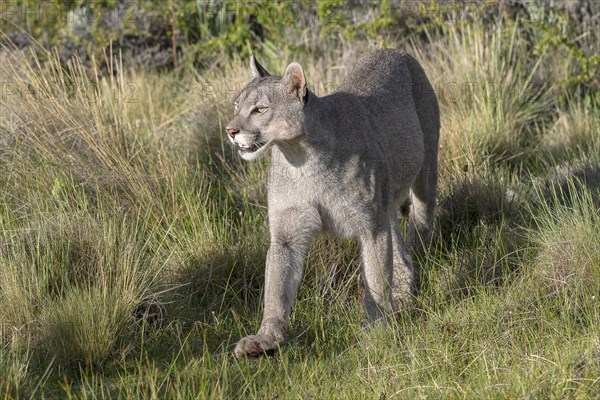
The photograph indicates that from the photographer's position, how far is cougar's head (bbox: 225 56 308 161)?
5.33 m

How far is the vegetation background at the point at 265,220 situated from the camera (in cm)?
498

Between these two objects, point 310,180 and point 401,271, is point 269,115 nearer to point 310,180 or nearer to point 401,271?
point 310,180

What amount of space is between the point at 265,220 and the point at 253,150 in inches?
65.1

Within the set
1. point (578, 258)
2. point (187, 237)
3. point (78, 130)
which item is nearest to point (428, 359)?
point (578, 258)

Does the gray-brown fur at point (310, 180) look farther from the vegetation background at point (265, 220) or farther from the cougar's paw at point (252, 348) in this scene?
the vegetation background at point (265, 220)

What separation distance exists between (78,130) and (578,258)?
355 centimetres

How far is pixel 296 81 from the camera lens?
17.9ft

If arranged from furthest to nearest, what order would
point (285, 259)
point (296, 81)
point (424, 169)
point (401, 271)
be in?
point (424, 169), point (401, 271), point (285, 259), point (296, 81)

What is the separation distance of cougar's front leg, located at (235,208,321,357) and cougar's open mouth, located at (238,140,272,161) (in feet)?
1.41

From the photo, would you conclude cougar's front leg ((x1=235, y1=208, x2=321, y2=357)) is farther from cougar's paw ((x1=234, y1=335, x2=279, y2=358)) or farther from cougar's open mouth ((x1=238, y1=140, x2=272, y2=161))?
cougar's open mouth ((x1=238, y1=140, x2=272, y2=161))

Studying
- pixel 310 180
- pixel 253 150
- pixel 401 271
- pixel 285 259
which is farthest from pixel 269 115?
pixel 401 271

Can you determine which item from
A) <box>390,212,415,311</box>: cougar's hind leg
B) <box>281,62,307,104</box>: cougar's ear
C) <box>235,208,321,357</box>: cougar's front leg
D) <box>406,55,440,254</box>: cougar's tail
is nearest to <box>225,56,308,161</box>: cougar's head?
<box>281,62,307,104</box>: cougar's ear

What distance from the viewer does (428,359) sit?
496 centimetres

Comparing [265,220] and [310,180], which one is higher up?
[310,180]
